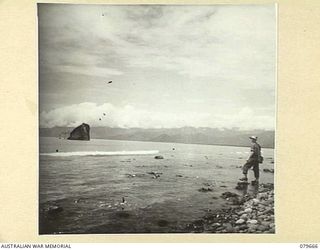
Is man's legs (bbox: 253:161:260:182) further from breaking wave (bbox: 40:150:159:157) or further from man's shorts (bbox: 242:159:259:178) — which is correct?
breaking wave (bbox: 40:150:159:157)

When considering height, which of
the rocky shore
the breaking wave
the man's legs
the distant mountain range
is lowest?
the rocky shore

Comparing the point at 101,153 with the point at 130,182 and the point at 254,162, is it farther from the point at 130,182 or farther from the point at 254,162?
the point at 254,162

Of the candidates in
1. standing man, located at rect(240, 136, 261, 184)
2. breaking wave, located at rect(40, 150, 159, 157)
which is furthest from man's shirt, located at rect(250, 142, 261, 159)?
breaking wave, located at rect(40, 150, 159, 157)

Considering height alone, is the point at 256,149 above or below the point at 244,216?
above

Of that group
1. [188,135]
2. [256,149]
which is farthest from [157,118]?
[256,149]

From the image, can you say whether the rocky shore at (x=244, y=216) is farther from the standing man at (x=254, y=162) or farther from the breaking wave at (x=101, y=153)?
the breaking wave at (x=101, y=153)

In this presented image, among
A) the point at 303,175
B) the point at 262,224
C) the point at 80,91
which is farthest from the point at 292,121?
the point at 80,91

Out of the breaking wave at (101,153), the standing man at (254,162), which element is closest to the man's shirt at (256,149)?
the standing man at (254,162)
